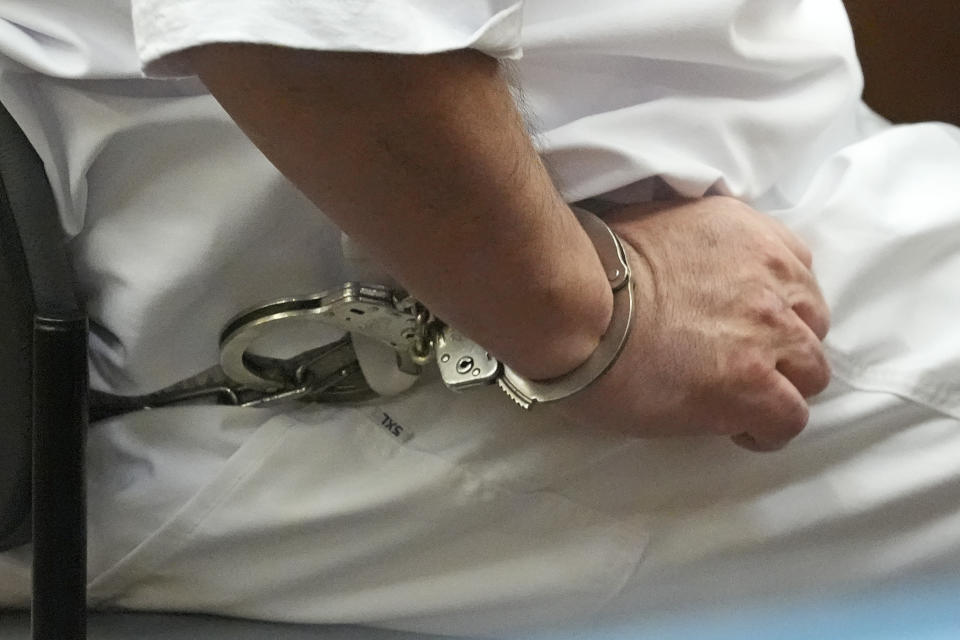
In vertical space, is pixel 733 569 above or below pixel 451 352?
below

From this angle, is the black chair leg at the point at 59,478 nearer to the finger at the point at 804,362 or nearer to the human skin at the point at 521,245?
the human skin at the point at 521,245

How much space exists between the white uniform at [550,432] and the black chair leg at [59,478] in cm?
4

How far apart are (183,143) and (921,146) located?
0.44 m

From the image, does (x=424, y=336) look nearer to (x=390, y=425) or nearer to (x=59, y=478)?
(x=390, y=425)

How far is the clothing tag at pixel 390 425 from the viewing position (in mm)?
479

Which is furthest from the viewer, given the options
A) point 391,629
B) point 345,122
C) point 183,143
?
point 391,629

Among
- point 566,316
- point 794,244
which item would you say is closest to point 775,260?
point 794,244

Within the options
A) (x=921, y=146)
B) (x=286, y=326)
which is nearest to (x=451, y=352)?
(x=286, y=326)

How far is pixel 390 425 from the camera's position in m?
0.48

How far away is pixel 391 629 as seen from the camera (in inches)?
20.6

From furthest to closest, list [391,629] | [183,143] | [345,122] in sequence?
[391,629] → [183,143] → [345,122]

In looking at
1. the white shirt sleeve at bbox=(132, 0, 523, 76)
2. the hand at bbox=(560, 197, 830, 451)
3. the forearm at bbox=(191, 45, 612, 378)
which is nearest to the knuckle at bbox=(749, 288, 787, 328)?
the hand at bbox=(560, 197, 830, 451)

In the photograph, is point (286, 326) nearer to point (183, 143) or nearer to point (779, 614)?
point (183, 143)

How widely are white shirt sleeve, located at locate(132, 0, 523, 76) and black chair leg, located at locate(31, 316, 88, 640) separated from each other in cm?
16
